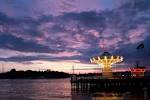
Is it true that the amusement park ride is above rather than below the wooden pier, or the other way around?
above

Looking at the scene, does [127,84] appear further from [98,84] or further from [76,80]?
[76,80]

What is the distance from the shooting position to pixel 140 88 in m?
80.5

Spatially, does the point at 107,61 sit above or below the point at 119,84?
above

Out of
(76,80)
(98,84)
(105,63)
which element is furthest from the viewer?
(76,80)

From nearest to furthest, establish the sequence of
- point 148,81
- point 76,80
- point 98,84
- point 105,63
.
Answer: point 148,81, point 98,84, point 105,63, point 76,80

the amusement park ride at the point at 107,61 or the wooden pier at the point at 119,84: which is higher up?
the amusement park ride at the point at 107,61

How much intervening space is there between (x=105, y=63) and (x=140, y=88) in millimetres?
11625

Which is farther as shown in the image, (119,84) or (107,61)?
(107,61)

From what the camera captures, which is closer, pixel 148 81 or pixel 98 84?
pixel 148 81

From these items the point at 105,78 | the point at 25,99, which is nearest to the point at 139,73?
the point at 105,78

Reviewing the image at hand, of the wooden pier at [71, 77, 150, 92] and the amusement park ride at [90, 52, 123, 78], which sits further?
the amusement park ride at [90, 52, 123, 78]

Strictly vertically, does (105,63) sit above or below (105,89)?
above

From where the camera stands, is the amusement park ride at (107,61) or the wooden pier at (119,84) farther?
the amusement park ride at (107,61)

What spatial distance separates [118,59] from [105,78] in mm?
8091
